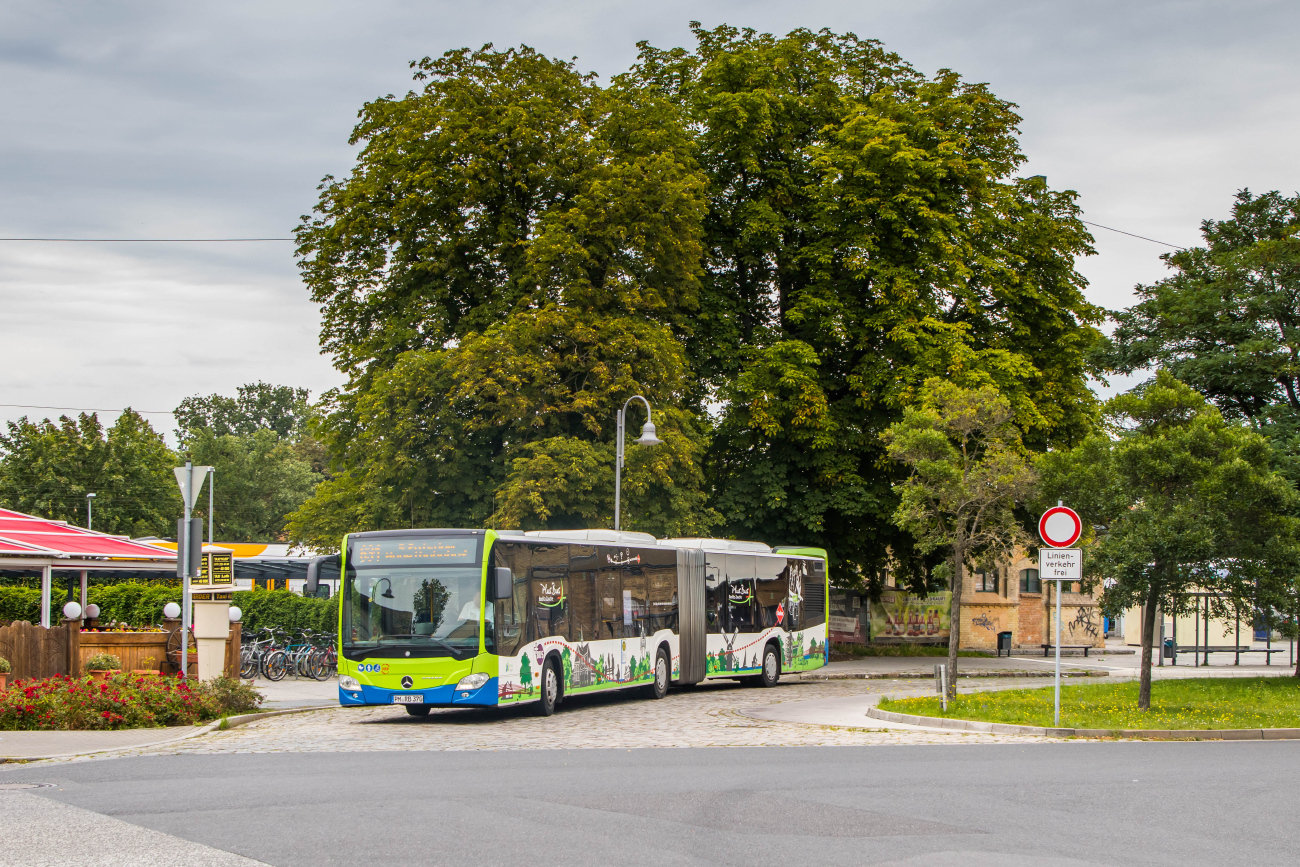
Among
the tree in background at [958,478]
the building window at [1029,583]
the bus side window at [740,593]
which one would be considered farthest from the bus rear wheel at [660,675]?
the building window at [1029,583]

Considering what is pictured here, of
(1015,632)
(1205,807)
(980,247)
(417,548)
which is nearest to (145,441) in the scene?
(1015,632)

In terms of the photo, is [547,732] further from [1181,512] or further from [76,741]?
[1181,512]

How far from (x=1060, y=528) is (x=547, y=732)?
781 centimetres

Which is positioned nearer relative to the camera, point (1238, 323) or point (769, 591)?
point (769, 591)

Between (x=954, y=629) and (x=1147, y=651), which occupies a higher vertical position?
(x=954, y=629)

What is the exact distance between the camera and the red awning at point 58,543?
19.5 metres

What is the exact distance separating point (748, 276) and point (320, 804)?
92.1 ft

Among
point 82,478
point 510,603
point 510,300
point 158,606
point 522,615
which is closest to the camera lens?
point 510,603

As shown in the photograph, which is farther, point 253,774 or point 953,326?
point 953,326

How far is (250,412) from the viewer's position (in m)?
136

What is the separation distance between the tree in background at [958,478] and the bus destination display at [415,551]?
7.45 meters

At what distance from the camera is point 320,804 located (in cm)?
1008

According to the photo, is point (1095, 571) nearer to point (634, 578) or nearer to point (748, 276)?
point (634, 578)

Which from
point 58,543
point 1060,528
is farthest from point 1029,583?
point 58,543
